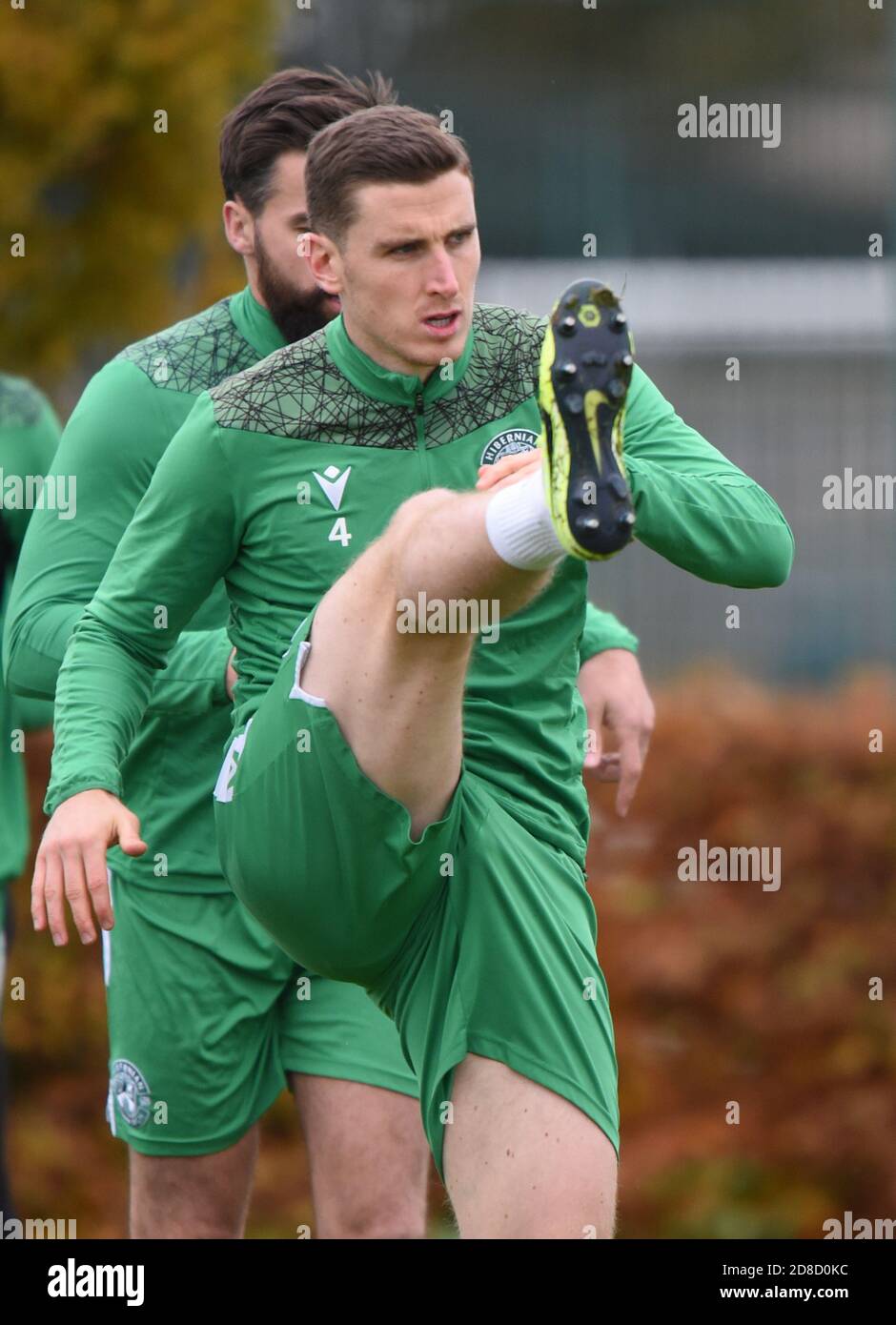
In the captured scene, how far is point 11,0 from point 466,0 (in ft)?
10.6

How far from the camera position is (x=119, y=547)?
3.40m

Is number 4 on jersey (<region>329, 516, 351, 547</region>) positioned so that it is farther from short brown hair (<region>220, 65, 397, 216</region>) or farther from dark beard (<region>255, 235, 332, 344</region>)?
short brown hair (<region>220, 65, 397, 216</region>)

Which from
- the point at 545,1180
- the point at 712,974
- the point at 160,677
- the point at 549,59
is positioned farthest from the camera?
the point at 549,59

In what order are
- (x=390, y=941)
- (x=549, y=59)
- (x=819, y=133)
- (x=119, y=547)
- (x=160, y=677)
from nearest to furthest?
(x=390, y=941), (x=119, y=547), (x=160, y=677), (x=819, y=133), (x=549, y=59)

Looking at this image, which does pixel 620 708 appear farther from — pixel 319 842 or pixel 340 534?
pixel 319 842

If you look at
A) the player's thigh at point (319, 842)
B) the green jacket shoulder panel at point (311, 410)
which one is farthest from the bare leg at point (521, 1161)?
the green jacket shoulder panel at point (311, 410)

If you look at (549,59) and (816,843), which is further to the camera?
(549,59)

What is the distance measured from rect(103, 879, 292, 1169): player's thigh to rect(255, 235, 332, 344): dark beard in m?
1.11

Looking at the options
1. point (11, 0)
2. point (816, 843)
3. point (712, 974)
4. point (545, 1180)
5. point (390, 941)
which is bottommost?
point (545, 1180)

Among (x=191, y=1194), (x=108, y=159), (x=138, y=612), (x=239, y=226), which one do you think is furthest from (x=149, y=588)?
(x=108, y=159)

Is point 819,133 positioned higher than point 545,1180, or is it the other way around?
point 819,133

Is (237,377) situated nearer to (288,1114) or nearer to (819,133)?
(288,1114)

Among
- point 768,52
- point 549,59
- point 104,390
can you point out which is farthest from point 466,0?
point 104,390

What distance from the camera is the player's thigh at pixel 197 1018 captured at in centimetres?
409
